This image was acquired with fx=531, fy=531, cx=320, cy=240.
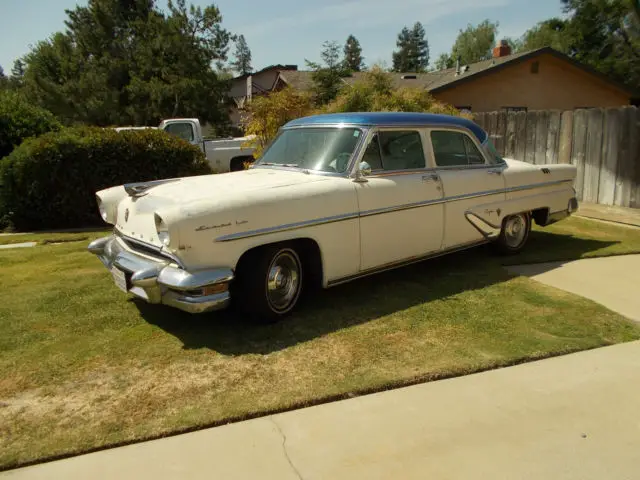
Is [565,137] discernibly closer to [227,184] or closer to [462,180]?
[462,180]

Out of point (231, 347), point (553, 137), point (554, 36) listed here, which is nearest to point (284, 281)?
point (231, 347)

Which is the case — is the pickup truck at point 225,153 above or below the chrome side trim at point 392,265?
above

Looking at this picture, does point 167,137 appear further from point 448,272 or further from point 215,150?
point 448,272

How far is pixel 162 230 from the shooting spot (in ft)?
12.6

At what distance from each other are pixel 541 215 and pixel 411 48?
92982mm

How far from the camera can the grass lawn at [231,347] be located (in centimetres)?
309

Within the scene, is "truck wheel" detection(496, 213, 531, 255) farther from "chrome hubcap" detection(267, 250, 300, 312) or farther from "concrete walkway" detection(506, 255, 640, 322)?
"chrome hubcap" detection(267, 250, 300, 312)

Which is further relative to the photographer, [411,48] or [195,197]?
[411,48]

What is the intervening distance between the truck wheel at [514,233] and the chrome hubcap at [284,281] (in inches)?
120

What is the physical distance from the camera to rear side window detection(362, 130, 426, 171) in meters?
5.06

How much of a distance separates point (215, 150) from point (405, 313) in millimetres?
9612

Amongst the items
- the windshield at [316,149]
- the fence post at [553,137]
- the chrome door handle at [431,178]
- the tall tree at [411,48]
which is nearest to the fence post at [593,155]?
the fence post at [553,137]

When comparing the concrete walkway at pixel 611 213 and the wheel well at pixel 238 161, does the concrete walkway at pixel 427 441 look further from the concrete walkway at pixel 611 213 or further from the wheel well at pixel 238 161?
the wheel well at pixel 238 161

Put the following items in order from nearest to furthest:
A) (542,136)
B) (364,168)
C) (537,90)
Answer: (364,168), (542,136), (537,90)
